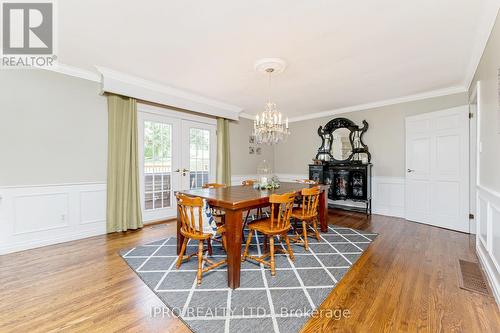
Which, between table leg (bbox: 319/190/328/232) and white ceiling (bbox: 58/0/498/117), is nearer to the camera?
white ceiling (bbox: 58/0/498/117)

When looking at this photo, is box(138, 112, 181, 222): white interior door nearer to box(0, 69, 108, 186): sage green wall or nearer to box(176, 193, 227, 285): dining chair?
box(0, 69, 108, 186): sage green wall

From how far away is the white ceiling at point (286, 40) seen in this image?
1.95 m

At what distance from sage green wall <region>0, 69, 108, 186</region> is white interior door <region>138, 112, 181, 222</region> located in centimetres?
64

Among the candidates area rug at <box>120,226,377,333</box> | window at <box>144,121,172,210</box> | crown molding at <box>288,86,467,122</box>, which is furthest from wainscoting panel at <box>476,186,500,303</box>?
window at <box>144,121,172,210</box>

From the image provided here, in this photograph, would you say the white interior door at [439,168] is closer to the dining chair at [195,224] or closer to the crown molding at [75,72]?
the dining chair at [195,224]

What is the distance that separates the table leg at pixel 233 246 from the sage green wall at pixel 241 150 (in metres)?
3.57

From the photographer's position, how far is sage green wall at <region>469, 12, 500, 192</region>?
77.2 inches

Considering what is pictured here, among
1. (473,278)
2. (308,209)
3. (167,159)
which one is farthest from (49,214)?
(473,278)

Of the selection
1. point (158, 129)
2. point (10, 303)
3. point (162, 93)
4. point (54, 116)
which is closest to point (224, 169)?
point (158, 129)

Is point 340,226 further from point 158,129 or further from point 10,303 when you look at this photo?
point 10,303

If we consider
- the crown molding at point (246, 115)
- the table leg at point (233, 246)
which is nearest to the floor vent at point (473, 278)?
the table leg at point (233, 246)

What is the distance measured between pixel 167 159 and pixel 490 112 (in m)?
4.54

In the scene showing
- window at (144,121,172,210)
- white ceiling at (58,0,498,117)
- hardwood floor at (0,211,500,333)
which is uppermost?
white ceiling at (58,0,498,117)

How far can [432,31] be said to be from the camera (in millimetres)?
2238
